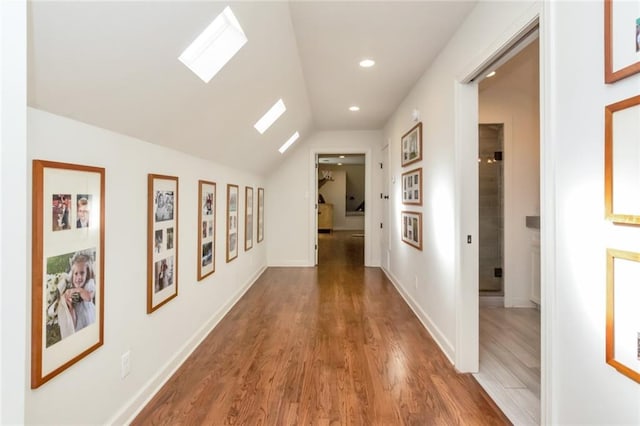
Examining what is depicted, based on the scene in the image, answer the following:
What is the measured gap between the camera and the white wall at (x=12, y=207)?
0.72 meters

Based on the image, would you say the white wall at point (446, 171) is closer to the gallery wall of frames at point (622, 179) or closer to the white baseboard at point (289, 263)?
the gallery wall of frames at point (622, 179)

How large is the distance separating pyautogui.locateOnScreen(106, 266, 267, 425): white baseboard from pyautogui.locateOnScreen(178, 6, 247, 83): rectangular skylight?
189cm

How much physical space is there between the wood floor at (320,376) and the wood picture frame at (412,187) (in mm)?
1260

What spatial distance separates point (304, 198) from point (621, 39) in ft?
16.9

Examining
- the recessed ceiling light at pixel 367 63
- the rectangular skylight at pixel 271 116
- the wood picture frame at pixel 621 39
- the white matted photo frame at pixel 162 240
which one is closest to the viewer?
the wood picture frame at pixel 621 39

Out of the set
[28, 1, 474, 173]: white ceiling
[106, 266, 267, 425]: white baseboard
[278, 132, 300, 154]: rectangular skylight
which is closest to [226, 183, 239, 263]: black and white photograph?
[28, 1, 474, 173]: white ceiling

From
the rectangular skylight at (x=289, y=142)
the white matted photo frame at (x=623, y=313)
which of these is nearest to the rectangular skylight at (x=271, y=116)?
the rectangular skylight at (x=289, y=142)

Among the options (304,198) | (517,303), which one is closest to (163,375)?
(517,303)

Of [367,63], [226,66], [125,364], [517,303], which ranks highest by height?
[367,63]

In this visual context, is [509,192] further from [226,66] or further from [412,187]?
[226,66]

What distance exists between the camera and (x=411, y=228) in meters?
3.78

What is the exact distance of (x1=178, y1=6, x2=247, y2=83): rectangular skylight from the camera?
1.89 m

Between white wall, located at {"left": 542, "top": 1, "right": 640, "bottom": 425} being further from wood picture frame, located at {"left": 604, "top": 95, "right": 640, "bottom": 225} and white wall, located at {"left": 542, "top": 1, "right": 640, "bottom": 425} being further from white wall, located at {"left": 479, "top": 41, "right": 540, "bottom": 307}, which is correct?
white wall, located at {"left": 479, "top": 41, "right": 540, "bottom": 307}

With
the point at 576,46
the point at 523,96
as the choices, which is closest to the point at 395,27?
the point at 576,46
